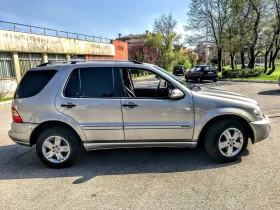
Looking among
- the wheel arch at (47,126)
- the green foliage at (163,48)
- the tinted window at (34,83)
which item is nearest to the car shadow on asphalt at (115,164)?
the wheel arch at (47,126)

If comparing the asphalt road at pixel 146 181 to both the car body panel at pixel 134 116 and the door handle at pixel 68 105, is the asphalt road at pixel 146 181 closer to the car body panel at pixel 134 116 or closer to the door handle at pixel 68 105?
the car body panel at pixel 134 116

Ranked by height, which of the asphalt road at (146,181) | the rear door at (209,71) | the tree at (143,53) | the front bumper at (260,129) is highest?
the tree at (143,53)

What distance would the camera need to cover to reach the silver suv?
3.85 metres

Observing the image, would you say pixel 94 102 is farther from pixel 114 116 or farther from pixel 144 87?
pixel 144 87

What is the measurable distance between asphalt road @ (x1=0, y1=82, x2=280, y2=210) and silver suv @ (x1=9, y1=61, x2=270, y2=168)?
356 mm

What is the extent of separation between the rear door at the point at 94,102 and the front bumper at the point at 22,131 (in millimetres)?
641

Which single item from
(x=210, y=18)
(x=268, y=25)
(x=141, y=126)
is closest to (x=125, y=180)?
(x=141, y=126)

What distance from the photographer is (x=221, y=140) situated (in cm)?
395

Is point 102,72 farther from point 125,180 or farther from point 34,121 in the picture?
point 125,180

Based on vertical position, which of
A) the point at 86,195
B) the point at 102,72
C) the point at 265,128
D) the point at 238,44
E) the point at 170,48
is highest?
the point at 170,48

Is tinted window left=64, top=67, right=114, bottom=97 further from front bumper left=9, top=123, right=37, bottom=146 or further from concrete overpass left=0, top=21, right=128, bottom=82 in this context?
concrete overpass left=0, top=21, right=128, bottom=82

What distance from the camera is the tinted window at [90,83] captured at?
12.9ft

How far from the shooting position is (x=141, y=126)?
388 cm

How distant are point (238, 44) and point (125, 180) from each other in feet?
73.1
